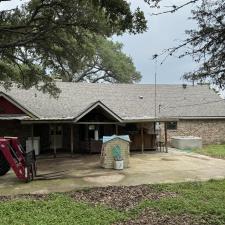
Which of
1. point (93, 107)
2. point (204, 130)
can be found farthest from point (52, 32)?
point (204, 130)

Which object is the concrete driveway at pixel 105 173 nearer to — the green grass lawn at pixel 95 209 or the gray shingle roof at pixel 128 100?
the green grass lawn at pixel 95 209

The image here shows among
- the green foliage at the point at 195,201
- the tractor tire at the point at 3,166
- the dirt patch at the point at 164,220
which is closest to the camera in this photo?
the dirt patch at the point at 164,220

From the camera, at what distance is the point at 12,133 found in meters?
25.5

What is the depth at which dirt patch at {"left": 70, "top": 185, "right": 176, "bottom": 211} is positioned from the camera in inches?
460

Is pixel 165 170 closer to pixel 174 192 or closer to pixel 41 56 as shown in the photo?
pixel 174 192

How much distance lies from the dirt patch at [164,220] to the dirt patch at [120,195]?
99 centimetres

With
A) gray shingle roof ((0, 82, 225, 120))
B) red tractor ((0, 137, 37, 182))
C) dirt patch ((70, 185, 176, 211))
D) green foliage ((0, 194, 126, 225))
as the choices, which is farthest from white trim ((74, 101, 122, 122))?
green foliage ((0, 194, 126, 225))

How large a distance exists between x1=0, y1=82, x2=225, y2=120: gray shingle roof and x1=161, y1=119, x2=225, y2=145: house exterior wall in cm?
63

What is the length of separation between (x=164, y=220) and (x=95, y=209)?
195 centimetres

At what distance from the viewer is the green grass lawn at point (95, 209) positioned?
9.81 m

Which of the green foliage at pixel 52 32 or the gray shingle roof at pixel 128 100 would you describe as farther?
the gray shingle roof at pixel 128 100

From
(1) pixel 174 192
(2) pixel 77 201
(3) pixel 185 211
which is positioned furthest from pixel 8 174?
(3) pixel 185 211

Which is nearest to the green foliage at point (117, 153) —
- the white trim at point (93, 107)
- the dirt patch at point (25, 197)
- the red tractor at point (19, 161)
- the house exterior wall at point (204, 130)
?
the red tractor at point (19, 161)

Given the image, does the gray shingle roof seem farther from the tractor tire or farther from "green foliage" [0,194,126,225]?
"green foliage" [0,194,126,225]
